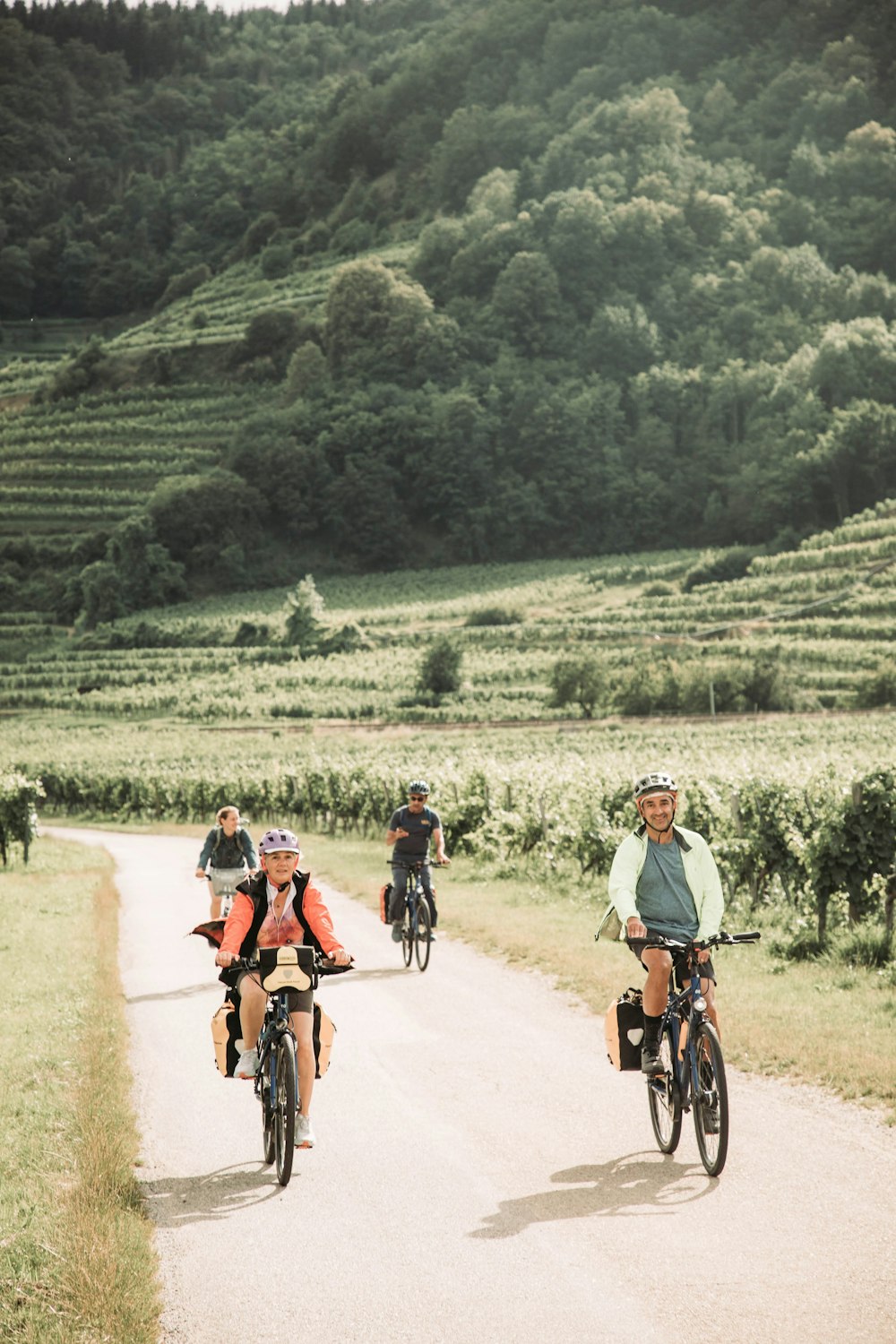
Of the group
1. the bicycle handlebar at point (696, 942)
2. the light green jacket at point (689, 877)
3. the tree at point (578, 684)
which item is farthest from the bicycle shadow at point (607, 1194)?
the tree at point (578, 684)

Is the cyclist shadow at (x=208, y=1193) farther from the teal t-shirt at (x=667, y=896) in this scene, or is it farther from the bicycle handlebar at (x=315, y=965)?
the teal t-shirt at (x=667, y=896)

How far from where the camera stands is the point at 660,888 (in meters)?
7.50

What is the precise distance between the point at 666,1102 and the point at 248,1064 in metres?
2.35

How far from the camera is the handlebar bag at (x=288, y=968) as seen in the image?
23.8ft

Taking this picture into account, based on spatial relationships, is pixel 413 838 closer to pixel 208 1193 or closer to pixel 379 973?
pixel 379 973

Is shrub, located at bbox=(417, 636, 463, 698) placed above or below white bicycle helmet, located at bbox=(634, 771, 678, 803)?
below

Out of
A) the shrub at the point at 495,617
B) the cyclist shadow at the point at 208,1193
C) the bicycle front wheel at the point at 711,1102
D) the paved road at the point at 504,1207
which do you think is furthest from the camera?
the shrub at the point at 495,617

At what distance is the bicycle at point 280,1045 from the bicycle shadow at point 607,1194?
1.27m

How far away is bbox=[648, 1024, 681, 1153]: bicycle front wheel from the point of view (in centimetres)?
721

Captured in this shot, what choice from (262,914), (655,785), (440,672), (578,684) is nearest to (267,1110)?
(262,914)

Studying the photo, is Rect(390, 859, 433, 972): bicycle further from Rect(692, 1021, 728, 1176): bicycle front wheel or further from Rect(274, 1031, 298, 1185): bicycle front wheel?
Rect(692, 1021, 728, 1176): bicycle front wheel

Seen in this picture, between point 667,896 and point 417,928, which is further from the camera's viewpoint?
point 417,928

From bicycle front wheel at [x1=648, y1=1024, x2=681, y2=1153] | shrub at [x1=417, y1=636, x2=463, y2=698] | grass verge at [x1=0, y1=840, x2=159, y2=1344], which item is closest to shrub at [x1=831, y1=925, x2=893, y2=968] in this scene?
bicycle front wheel at [x1=648, y1=1024, x2=681, y2=1153]

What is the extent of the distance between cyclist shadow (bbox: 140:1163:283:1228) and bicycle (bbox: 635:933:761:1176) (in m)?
2.15
